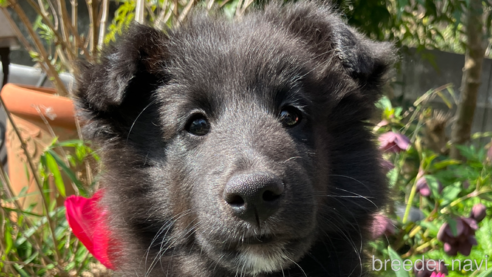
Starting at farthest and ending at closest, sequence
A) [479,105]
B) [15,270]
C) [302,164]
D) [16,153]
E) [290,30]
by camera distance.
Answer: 1. [479,105]
2. [16,153]
3. [15,270]
4. [290,30]
5. [302,164]

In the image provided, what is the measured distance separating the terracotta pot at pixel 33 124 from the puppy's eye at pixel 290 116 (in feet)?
7.51

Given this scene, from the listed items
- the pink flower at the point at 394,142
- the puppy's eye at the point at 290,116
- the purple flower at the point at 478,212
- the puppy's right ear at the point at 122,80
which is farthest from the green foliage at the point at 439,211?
the puppy's right ear at the point at 122,80

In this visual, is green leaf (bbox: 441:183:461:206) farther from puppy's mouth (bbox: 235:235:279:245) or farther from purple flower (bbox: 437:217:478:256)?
puppy's mouth (bbox: 235:235:279:245)

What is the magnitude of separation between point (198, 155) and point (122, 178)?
0.50 meters

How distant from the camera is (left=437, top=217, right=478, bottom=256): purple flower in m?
2.85

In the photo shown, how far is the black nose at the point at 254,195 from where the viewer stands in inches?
66.1

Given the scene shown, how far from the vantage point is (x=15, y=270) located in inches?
119

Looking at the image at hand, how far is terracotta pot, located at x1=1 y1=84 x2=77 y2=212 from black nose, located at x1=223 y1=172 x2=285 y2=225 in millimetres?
2527

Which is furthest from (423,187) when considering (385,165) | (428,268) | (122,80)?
(122,80)

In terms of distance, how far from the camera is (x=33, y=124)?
400 cm

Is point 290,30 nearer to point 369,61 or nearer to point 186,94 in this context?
point 369,61

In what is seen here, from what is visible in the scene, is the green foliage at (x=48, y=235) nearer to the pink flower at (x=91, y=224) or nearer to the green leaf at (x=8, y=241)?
the green leaf at (x=8, y=241)

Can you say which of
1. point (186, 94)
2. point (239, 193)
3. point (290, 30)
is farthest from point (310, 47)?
point (239, 193)

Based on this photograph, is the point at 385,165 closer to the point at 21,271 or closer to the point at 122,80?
the point at 122,80
